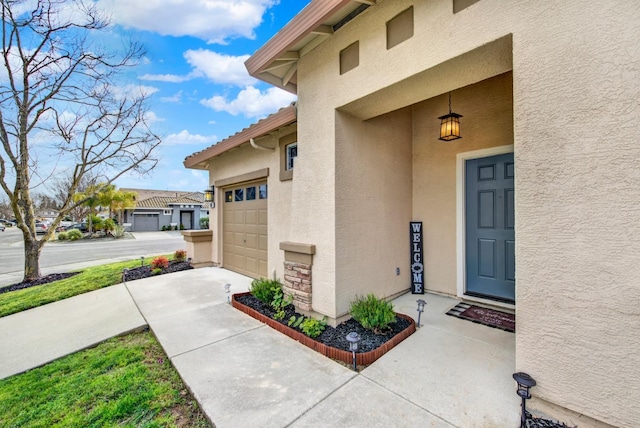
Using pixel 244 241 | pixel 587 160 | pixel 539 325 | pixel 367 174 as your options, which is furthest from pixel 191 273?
pixel 587 160

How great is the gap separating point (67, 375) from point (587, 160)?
5.68 metres

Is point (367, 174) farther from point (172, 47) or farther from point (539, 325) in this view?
point (172, 47)

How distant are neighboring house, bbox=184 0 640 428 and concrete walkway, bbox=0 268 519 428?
24.4 inches

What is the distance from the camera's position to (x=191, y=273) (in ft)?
24.7

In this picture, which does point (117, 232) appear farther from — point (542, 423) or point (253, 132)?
point (542, 423)

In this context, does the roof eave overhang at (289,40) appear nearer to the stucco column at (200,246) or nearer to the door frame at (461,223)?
the door frame at (461,223)

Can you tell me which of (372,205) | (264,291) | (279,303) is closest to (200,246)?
(264,291)

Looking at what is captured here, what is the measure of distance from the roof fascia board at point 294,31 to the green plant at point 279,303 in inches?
149

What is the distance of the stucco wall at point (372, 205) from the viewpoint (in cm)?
380

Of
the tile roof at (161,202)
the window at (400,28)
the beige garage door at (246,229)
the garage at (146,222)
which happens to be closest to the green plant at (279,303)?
the beige garage door at (246,229)

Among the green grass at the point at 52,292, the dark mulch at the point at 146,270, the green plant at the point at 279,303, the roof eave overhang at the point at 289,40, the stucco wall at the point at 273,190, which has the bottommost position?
the green grass at the point at 52,292

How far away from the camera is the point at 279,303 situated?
4.43 meters

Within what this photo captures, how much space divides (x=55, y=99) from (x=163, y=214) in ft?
86.1

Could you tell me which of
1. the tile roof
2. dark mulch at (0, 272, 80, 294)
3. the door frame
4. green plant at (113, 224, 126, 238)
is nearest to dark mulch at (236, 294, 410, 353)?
the door frame
